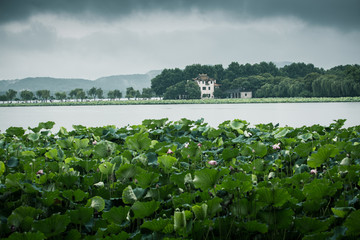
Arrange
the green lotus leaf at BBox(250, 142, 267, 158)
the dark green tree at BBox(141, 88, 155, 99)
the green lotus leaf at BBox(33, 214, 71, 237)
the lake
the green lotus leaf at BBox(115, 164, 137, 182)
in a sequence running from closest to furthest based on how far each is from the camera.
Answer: the green lotus leaf at BBox(33, 214, 71, 237) → the green lotus leaf at BBox(115, 164, 137, 182) → the green lotus leaf at BBox(250, 142, 267, 158) → the lake → the dark green tree at BBox(141, 88, 155, 99)

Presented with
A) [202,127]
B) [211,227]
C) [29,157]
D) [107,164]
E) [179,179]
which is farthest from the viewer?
[202,127]

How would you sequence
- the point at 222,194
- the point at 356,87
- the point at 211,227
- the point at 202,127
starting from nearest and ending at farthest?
the point at 211,227 < the point at 222,194 < the point at 202,127 < the point at 356,87

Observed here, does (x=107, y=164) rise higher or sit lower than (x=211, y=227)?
higher

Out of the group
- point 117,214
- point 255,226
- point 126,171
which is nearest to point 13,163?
point 126,171

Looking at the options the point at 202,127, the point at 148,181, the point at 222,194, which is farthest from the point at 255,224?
the point at 202,127

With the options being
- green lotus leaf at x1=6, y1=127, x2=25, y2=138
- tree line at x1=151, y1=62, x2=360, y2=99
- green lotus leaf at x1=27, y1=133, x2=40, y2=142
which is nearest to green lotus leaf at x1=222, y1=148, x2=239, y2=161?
green lotus leaf at x1=27, y1=133, x2=40, y2=142

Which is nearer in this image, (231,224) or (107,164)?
(231,224)

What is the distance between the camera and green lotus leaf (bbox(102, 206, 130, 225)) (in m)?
0.95

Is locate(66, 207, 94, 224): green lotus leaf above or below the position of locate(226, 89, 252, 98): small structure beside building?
below

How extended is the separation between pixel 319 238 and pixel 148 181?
1.79ft

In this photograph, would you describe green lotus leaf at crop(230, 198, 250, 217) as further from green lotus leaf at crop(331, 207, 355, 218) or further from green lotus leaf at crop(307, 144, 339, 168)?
green lotus leaf at crop(307, 144, 339, 168)

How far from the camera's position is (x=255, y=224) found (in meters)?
0.87

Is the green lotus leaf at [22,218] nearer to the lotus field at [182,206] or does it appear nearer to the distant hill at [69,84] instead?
the lotus field at [182,206]

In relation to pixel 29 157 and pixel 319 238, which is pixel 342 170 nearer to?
pixel 319 238
